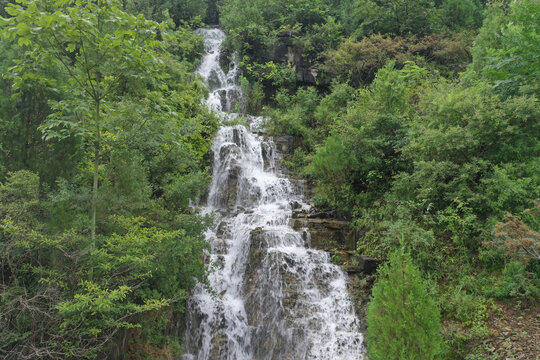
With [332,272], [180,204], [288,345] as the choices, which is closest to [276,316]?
[288,345]

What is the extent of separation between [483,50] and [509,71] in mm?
2823

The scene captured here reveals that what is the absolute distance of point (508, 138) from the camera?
7664 mm

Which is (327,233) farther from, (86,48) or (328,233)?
(86,48)

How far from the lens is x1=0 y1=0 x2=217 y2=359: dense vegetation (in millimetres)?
4293

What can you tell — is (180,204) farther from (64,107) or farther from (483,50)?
(483,50)

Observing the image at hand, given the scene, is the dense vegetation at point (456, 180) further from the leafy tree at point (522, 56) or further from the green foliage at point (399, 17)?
the green foliage at point (399, 17)

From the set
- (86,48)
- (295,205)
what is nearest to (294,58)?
(295,205)

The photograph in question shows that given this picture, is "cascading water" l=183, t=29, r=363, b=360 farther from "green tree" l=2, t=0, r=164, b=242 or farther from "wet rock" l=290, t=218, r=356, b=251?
"green tree" l=2, t=0, r=164, b=242

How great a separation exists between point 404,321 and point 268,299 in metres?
4.57

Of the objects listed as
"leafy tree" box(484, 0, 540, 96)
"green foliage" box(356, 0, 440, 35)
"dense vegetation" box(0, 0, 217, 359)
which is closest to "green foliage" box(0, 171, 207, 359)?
"dense vegetation" box(0, 0, 217, 359)

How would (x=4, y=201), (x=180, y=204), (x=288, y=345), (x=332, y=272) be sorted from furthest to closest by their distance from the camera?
(x=332, y=272) < (x=180, y=204) < (x=288, y=345) < (x=4, y=201)

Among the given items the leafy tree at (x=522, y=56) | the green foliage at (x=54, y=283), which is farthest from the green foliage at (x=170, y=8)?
the green foliage at (x=54, y=283)

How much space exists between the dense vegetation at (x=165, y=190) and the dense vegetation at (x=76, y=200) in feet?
0.11

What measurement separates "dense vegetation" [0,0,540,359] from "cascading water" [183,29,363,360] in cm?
136
